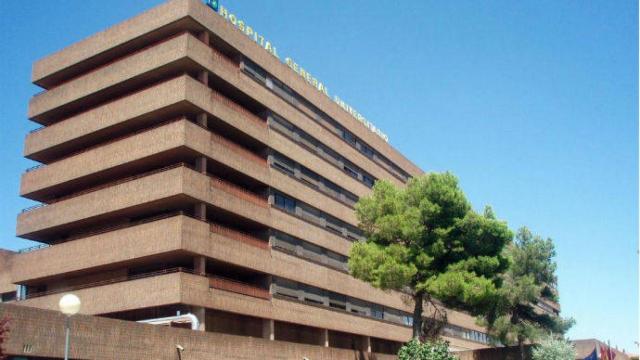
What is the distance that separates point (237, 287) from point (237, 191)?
6.03 m

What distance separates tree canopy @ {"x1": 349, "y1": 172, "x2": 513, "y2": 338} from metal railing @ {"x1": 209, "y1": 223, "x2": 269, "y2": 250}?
20.5 feet

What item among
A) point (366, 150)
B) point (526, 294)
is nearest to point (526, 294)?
point (526, 294)

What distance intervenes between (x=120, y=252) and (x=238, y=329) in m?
8.78

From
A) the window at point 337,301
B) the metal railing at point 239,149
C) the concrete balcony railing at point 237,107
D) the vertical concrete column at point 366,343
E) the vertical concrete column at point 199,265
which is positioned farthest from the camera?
the vertical concrete column at point 366,343

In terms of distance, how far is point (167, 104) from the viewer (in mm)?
41000

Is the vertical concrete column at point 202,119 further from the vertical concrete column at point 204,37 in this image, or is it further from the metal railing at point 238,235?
the metal railing at point 238,235

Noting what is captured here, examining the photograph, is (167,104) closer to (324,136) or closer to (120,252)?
(120,252)

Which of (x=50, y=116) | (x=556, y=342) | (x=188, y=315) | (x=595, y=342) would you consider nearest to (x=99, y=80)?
(x=50, y=116)

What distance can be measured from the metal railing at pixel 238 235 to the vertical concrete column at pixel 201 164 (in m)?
3.23

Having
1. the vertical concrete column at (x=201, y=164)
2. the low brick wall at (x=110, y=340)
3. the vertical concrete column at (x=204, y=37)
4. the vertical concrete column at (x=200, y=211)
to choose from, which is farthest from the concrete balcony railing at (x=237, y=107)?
the low brick wall at (x=110, y=340)

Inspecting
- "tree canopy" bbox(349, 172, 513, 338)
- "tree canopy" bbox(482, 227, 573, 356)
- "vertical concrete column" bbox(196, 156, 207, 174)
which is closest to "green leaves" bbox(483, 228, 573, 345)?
"tree canopy" bbox(482, 227, 573, 356)

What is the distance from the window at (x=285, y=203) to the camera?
49.0m

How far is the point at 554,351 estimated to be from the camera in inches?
1983

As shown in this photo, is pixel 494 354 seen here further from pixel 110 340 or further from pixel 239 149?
pixel 110 340
